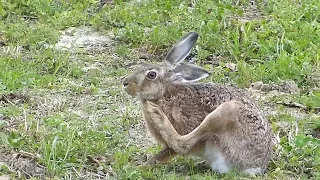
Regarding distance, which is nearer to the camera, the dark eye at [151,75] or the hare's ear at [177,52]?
the dark eye at [151,75]

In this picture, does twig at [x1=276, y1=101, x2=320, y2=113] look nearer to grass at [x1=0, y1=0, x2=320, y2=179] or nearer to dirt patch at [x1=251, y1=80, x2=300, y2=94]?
grass at [x1=0, y1=0, x2=320, y2=179]

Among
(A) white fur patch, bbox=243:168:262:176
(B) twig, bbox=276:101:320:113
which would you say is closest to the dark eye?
(A) white fur patch, bbox=243:168:262:176

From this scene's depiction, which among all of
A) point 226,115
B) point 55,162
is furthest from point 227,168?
point 55,162

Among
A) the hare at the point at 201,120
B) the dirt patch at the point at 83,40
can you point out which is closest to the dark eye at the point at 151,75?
the hare at the point at 201,120

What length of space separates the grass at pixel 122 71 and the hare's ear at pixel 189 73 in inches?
26.4

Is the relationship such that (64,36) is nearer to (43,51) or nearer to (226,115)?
(43,51)

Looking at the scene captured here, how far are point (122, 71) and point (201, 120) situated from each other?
101 inches

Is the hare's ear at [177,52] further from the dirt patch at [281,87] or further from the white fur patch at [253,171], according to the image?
the dirt patch at [281,87]

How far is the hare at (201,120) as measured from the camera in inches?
251

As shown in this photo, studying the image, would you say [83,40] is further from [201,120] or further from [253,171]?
[253,171]

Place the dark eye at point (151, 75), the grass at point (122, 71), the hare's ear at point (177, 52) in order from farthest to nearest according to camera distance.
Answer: the hare's ear at point (177, 52), the dark eye at point (151, 75), the grass at point (122, 71)

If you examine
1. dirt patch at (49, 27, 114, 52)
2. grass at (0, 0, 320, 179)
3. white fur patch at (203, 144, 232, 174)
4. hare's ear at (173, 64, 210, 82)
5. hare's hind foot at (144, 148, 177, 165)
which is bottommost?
dirt patch at (49, 27, 114, 52)

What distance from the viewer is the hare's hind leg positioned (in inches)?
249

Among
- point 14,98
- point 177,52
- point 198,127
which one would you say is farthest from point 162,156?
point 14,98
